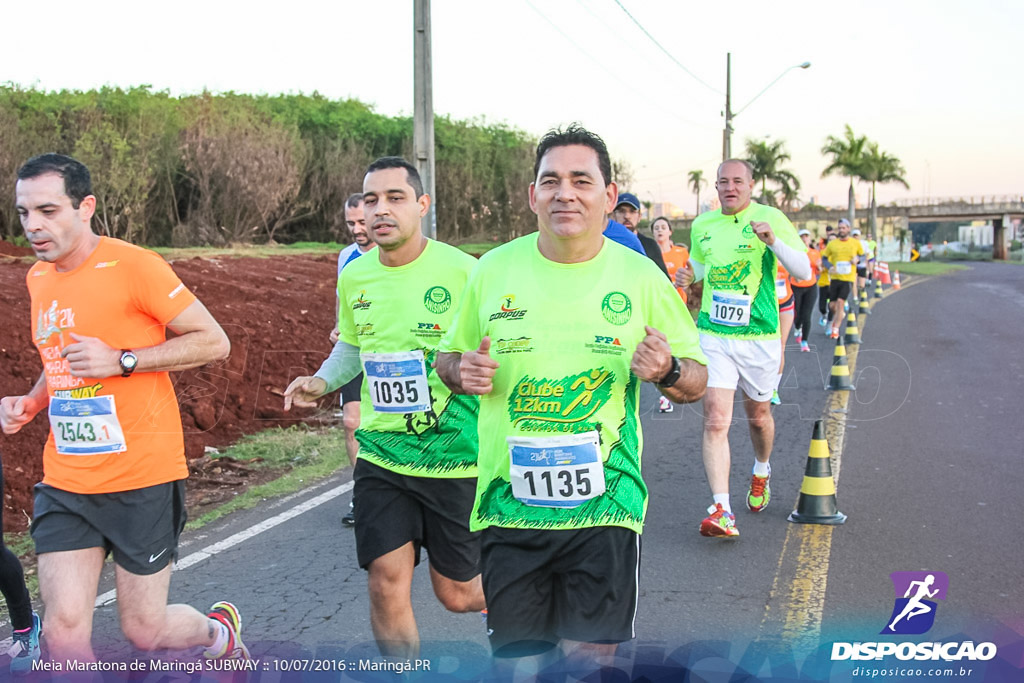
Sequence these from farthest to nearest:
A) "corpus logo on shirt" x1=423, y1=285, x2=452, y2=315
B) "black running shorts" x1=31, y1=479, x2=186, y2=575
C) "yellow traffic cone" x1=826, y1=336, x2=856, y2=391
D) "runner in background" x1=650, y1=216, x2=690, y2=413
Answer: "yellow traffic cone" x1=826, y1=336, x2=856, y2=391, "runner in background" x1=650, y1=216, x2=690, y2=413, "corpus logo on shirt" x1=423, y1=285, x2=452, y2=315, "black running shorts" x1=31, y1=479, x2=186, y2=575

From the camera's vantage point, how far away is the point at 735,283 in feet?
21.3

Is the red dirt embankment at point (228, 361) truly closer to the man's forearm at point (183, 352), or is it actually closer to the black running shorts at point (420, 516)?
the man's forearm at point (183, 352)

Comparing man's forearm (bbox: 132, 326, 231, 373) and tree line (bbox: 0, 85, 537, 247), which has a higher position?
tree line (bbox: 0, 85, 537, 247)

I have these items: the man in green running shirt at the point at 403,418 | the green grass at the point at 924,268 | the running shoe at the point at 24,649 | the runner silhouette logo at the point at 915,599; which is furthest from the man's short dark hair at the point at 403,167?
the green grass at the point at 924,268

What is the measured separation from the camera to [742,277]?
647 centimetres

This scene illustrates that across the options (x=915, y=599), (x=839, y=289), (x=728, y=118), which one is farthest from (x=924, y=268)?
(x=915, y=599)

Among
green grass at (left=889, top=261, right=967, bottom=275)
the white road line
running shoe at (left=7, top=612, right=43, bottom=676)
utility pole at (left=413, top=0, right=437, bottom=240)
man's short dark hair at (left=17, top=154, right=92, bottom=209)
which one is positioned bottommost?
green grass at (left=889, top=261, right=967, bottom=275)

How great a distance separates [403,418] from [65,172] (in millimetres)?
1607

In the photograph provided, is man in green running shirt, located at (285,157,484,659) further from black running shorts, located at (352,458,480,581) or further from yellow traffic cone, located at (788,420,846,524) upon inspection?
yellow traffic cone, located at (788,420,846,524)

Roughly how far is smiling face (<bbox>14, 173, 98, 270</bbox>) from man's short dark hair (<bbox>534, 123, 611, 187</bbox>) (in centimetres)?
175

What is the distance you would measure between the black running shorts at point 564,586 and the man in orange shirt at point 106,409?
1345mm

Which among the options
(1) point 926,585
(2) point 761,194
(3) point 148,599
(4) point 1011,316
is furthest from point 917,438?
(2) point 761,194

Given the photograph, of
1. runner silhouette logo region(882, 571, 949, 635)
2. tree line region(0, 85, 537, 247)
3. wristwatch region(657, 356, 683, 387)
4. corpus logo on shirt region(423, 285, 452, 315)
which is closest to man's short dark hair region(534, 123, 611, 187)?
wristwatch region(657, 356, 683, 387)
